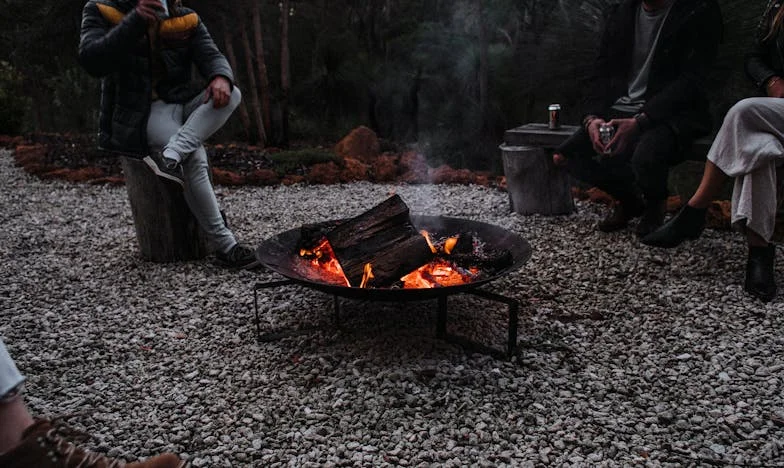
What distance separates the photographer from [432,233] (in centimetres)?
337

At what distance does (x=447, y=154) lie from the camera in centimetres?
823

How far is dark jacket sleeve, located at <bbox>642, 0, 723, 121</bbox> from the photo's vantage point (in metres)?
3.67

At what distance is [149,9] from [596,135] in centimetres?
301

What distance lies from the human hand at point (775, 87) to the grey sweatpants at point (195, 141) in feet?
10.8

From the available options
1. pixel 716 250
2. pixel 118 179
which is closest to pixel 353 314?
pixel 716 250

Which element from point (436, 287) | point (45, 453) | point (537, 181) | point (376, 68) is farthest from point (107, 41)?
point (376, 68)

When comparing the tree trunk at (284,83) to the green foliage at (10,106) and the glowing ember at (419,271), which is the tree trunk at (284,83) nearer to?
the green foliage at (10,106)

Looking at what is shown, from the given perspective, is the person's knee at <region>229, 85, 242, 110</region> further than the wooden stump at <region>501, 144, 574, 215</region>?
No

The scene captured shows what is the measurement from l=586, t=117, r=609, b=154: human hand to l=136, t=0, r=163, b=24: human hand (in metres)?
2.95

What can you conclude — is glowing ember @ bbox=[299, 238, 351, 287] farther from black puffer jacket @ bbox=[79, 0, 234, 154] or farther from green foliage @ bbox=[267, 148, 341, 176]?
green foliage @ bbox=[267, 148, 341, 176]

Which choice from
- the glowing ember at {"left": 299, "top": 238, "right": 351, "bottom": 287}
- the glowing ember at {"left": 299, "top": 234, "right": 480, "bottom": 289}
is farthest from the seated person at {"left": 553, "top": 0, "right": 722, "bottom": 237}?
the glowing ember at {"left": 299, "top": 238, "right": 351, "bottom": 287}

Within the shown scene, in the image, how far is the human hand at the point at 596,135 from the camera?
398cm

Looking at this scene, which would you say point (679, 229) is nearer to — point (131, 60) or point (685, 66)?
point (685, 66)

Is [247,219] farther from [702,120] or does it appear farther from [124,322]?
[702,120]
